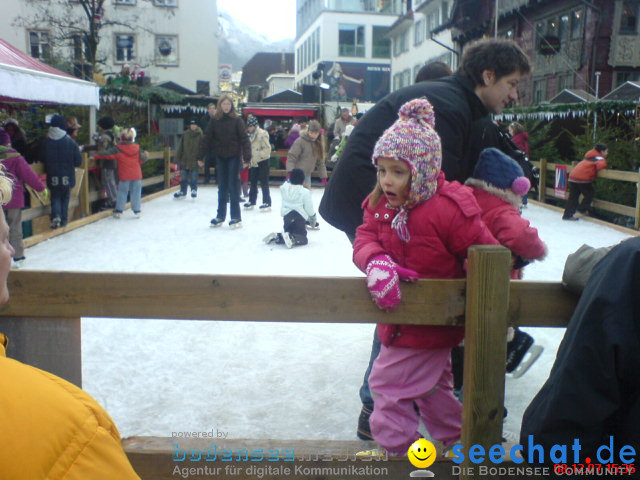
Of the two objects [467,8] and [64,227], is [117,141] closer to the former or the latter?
[64,227]

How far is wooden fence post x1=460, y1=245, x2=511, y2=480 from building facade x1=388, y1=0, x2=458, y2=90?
3186 centimetres

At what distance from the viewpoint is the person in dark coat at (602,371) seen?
142 cm

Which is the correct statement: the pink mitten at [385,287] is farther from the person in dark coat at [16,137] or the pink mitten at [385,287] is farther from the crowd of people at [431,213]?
the person in dark coat at [16,137]

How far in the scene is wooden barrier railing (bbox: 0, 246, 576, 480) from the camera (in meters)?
2.01

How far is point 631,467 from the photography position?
157cm

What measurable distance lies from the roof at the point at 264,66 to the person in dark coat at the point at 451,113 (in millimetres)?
83153

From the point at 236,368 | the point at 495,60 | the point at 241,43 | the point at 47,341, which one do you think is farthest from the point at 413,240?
the point at 241,43

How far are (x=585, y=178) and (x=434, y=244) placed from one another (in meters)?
9.81

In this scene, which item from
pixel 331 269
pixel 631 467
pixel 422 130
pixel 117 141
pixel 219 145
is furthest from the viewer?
pixel 117 141

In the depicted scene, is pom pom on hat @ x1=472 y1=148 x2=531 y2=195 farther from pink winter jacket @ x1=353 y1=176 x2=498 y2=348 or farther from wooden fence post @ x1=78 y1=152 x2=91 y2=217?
wooden fence post @ x1=78 y1=152 x2=91 y2=217

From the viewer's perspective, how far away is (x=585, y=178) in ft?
37.2

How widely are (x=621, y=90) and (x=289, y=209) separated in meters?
10.8

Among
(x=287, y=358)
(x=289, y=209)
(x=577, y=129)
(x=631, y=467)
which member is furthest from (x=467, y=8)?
(x=631, y=467)

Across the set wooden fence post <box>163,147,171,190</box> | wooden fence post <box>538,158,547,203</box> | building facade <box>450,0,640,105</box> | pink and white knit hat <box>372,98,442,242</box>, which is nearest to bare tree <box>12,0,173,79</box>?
wooden fence post <box>163,147,171,190</box>
